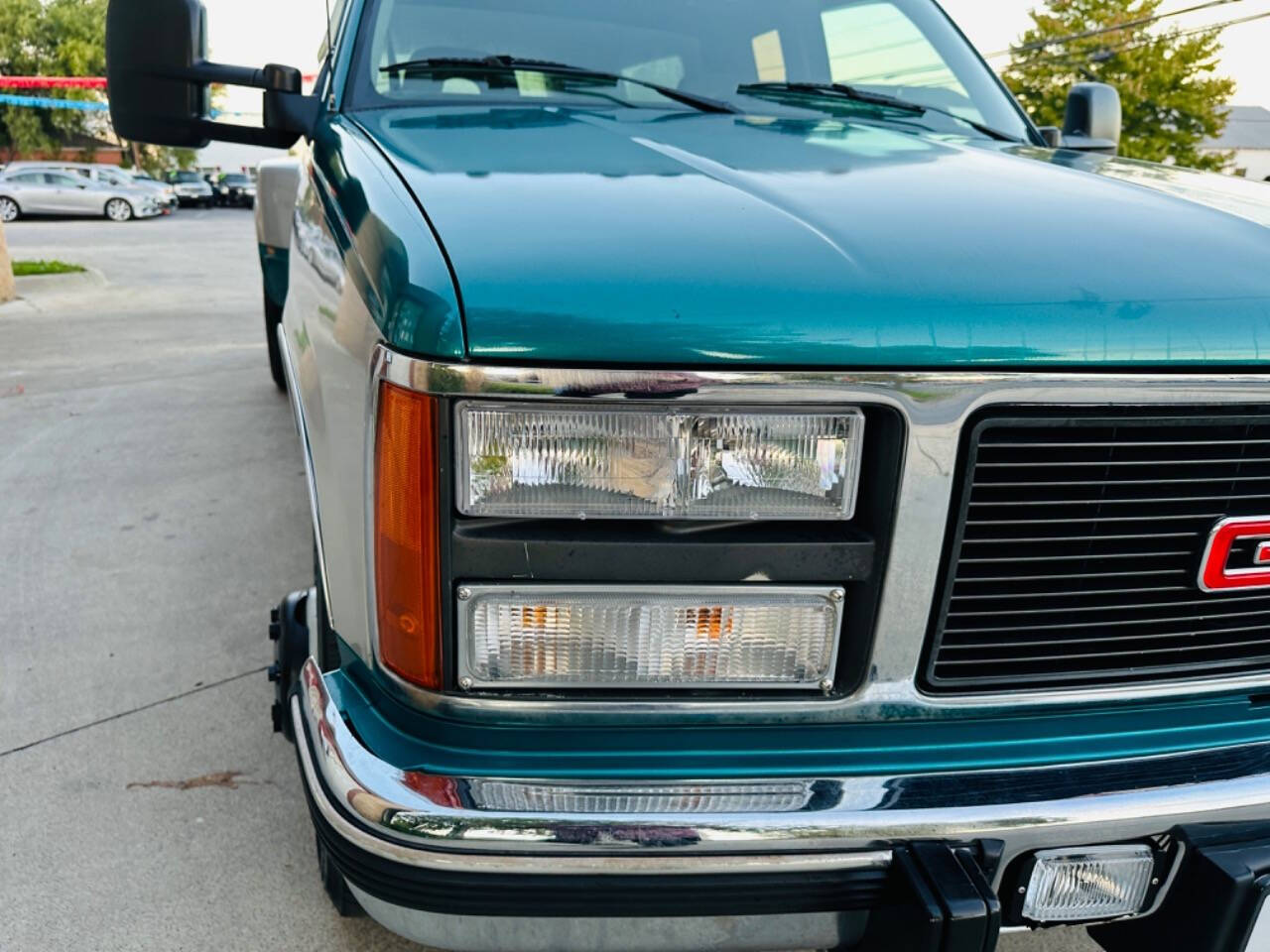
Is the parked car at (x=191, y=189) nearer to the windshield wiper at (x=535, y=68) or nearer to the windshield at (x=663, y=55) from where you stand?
the windshield at (x=663, y=55)

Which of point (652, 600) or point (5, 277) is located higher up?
point (652, 600)

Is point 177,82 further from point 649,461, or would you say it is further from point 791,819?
point 791,819

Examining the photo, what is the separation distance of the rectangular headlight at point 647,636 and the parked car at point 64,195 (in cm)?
2641

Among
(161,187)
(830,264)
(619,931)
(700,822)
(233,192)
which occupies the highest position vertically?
(830,264)

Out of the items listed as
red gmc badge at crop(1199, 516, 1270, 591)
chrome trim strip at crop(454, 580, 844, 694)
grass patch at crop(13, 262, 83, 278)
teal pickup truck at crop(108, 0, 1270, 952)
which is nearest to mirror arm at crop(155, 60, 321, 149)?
teal pickup truck at crop(108, 0, 1270, 952)

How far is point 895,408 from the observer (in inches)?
47.0

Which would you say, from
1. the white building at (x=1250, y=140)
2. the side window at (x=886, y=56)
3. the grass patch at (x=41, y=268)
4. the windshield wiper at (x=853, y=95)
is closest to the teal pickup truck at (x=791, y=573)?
the windshield wiper at (x=853, y=95)

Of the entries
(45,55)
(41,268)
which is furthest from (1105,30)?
(45,55)

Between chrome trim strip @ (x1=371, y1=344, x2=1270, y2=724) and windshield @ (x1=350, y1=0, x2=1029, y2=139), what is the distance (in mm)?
1268

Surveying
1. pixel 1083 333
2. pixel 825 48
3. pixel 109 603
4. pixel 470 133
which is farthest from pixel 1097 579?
pixel 109 603

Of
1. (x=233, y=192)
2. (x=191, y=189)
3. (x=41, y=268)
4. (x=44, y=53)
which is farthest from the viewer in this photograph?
(x=44, y=53)

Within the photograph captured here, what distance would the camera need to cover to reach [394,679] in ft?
4.28

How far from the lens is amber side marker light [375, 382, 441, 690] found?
1.18 meters

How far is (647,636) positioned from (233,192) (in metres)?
38.4
